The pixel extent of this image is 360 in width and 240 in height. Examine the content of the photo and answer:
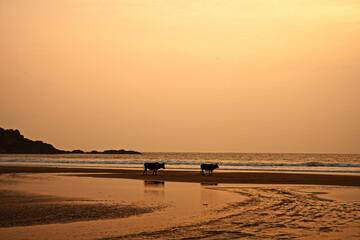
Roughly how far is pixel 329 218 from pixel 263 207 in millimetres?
3120

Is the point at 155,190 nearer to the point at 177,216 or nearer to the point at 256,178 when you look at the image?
the point at 177,216

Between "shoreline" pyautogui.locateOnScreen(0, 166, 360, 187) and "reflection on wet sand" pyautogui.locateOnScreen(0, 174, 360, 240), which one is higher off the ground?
"shoreline" pyautogui.locateOnScreen(0, 166, 360, 187)

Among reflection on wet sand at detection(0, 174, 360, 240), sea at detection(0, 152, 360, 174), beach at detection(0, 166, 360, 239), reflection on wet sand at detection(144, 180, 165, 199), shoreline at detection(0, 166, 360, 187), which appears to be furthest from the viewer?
sea at detection(0, 152, 360, 174)

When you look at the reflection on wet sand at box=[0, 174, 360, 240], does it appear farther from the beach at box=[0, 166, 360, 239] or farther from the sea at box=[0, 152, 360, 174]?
the sea at box=[0, 152, 360, 174]

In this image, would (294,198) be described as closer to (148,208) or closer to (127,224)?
Result: (148,208)

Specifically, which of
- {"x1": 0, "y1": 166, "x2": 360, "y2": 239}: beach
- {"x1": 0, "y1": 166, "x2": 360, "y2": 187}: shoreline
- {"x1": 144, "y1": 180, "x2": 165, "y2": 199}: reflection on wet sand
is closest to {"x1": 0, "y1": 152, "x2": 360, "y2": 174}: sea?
{"x1": 0, "y1": 166, "x2": 360, "y2": 187}: shoreline

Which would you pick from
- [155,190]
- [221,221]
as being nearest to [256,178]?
[155,190]

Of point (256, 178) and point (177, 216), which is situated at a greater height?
point (256, 178)

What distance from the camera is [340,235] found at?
1057cm

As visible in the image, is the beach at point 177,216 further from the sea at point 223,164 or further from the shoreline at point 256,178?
the sea at point 223,164

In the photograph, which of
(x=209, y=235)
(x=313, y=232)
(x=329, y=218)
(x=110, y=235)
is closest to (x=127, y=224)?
(x=110, y=235)

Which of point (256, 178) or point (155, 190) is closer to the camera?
point (155, 190)

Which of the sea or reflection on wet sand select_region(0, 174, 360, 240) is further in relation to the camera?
the sea

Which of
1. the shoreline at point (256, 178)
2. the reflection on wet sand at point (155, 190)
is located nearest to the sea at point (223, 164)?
the shoreline at point (256, 178)
